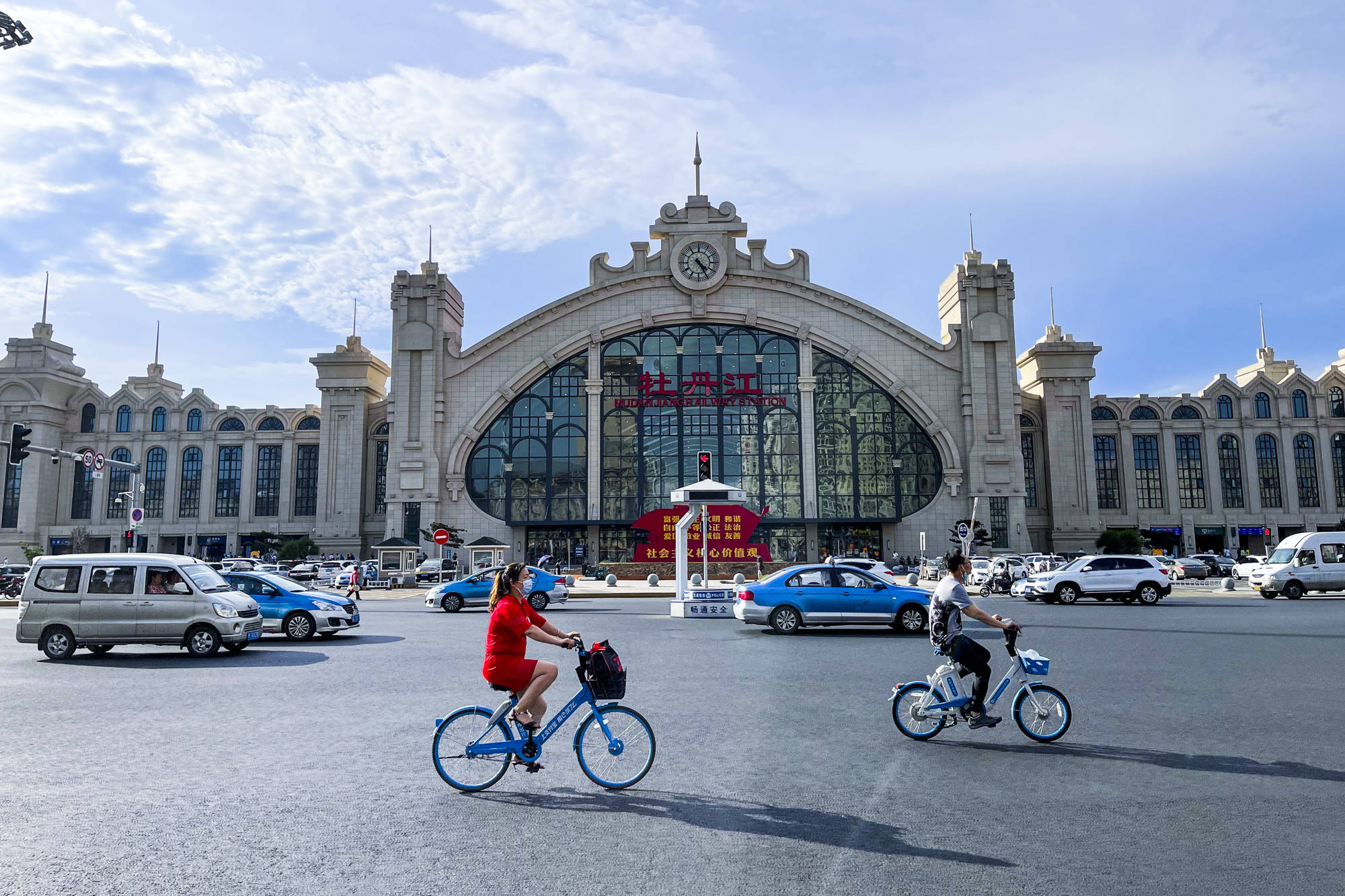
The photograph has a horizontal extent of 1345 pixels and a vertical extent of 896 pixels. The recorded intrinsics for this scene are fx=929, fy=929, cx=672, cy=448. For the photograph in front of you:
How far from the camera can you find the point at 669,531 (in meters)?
46.4

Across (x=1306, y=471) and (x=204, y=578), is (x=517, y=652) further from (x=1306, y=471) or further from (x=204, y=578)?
(x=1306, y=471)

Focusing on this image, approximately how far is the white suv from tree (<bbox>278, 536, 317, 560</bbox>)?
51.6 m

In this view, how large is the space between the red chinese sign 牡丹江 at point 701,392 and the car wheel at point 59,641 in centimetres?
4759

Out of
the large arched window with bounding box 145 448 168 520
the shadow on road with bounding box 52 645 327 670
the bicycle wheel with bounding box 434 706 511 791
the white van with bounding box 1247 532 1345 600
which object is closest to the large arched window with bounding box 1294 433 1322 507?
the white van with bounding box 1247 532 1345 600

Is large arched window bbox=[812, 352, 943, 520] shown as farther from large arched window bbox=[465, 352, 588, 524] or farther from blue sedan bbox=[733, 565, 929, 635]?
blue sedan bbox=[733, 565, 929, 635]

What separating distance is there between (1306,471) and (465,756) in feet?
278

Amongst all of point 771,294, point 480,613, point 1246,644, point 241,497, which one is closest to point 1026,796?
point 1246,644

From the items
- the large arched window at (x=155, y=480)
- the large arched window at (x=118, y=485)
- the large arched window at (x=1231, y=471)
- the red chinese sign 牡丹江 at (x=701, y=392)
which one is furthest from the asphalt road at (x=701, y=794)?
the large arched window at (x=155, y=480)

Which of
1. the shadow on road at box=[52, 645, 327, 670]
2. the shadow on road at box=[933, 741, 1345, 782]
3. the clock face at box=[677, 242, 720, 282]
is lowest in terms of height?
the shadow on road at box=[933, 741, 1345, 782]

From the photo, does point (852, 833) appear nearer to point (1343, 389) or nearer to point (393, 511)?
point (393, 511)

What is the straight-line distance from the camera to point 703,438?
62.5 meters

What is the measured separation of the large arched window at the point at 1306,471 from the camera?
73.3 m

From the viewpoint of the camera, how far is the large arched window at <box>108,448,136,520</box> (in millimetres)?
74125

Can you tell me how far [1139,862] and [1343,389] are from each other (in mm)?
87418
